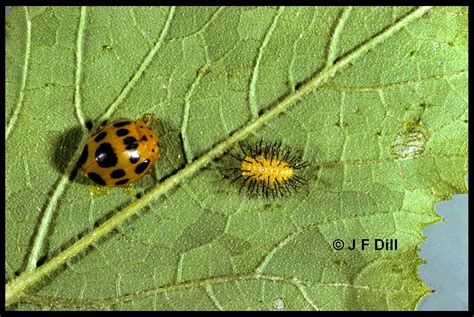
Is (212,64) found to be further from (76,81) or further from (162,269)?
(162,269)

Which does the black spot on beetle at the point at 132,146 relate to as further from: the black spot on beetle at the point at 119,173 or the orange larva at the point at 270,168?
the orange larva at the point at 270,168

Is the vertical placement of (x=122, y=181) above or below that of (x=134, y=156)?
below

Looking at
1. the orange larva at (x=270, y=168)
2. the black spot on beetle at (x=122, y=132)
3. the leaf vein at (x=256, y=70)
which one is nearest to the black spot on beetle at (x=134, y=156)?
the black spot on beetle at (x=122, y=132)

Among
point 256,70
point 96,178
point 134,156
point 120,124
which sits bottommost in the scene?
point 96,178

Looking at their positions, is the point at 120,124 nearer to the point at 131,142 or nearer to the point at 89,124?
the point at 131,142

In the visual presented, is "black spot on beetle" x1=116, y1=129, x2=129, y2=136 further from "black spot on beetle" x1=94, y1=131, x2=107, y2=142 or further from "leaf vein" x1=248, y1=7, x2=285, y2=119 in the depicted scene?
"leaf vein" x1=248, y1=7, x2=285, y2=119

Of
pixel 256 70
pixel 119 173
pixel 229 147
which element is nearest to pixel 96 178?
pixel 119 173
